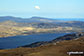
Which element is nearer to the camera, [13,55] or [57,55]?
[57,55]

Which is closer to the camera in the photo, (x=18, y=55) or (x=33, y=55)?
(x=33, y=55)

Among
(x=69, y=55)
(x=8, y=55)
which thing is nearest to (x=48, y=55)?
(x=69, y=55)

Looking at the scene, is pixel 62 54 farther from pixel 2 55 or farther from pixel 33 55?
pixel 2 55

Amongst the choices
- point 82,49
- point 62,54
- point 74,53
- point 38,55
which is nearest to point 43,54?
point 38,55

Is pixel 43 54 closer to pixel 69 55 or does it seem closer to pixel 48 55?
pixel 48 55

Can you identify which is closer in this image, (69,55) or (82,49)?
(69,55)

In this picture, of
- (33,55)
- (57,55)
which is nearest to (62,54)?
(57,55)

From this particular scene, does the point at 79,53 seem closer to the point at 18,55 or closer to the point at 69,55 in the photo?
the point at 69,55
